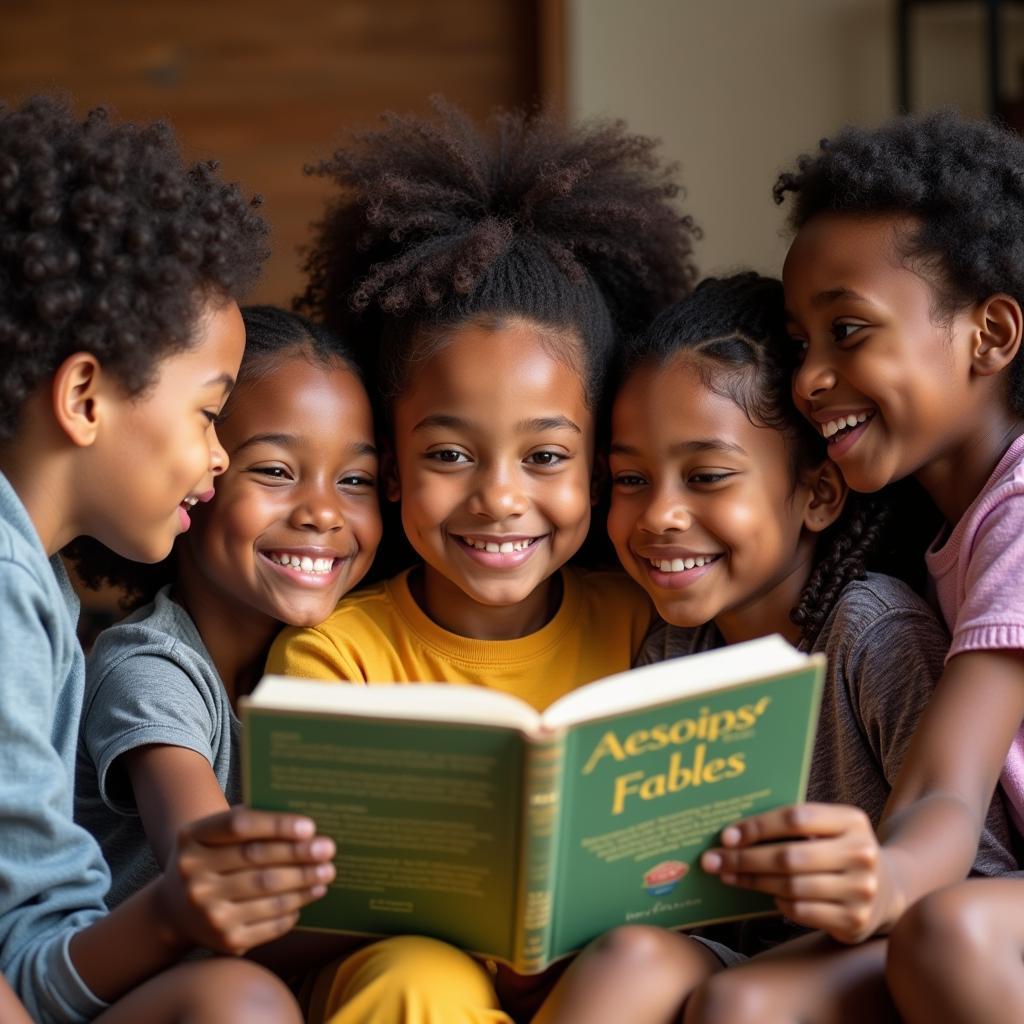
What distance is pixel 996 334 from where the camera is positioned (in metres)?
1.38

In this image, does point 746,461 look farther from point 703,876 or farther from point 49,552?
point 49,552

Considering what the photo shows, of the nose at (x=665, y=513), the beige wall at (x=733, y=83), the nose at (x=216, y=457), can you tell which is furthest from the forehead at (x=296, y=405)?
the beige wall at (x=733, y=83)

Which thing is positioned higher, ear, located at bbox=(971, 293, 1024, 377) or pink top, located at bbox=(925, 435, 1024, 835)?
ear, located at bbox=(971, 293, 1024, 377)

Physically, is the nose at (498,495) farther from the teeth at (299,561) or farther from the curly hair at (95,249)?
the curly hair at (95,249)

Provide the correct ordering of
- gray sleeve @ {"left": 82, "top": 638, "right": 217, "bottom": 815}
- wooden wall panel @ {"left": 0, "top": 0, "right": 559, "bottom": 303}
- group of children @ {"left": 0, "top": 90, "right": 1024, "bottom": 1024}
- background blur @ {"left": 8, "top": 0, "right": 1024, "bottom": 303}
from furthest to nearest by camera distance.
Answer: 1. wooden wall panel @ {"left": 0, "top": 0, "right": 559, "bottom": 303}
2. background blur @ {"left": 8, "top": 0, "right": 1024, "bottom": 303}
3. gray sleeve @ {"left": 82, "top": 638, "right": 217, "bottom": 815}
4. group of children @ {"left": 0, "top": 90, "right": 1024, "bottom": 1024}

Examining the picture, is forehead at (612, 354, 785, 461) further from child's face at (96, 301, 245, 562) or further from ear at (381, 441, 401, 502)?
child's face at (96, 301, 245, 562)

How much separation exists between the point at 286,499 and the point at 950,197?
28.6 inches

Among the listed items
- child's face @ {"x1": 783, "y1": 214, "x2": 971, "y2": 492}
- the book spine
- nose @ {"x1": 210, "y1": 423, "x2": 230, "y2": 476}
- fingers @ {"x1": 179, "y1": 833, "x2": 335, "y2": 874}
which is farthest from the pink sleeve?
nose @ {"x1": 210, "y1": 423, "x2": 230, "y2": 476}

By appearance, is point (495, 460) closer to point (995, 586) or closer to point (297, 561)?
point (297, 561)

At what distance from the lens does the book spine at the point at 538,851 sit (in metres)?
0.97

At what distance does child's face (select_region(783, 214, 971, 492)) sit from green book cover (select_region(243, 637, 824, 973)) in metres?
0.42

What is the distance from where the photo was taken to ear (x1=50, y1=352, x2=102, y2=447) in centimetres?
A: 121

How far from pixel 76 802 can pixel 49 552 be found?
0.28 metres

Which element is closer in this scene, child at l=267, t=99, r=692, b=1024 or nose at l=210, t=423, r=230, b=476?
nose at l=210, t=423, r=230, b=476
